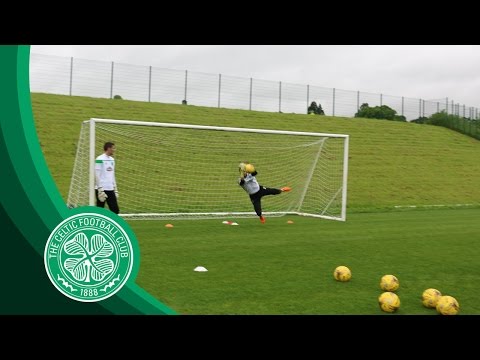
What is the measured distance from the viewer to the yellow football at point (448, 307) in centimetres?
527

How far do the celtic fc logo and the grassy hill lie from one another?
11225mm

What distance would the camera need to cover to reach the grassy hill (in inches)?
745

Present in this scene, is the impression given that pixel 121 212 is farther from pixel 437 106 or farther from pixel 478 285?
pixel 437 106

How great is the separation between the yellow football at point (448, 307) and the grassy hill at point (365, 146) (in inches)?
432

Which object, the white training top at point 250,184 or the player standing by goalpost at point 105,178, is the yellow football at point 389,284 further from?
the white training top at point 250,184

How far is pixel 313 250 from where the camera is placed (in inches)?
345

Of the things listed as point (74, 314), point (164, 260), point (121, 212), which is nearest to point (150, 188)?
point (121, 212)

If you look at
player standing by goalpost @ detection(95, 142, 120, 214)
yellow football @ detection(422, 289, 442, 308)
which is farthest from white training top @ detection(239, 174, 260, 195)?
yellow football @ detection(422, 289, 442, 308)

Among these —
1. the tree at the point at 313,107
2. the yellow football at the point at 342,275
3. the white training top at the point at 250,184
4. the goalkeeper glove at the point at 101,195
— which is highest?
the tree at the point at 313,107

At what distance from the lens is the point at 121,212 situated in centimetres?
1325

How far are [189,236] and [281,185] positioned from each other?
23.1 feet

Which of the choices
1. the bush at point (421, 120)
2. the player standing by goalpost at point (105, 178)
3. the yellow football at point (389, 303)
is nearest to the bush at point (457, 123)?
the bush at point (421, 120)

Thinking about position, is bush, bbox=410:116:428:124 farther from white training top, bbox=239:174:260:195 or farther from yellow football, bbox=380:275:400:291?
yellow football, bbox=380:275:400:291

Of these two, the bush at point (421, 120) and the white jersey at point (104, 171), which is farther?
the bush at point (421, 120)
